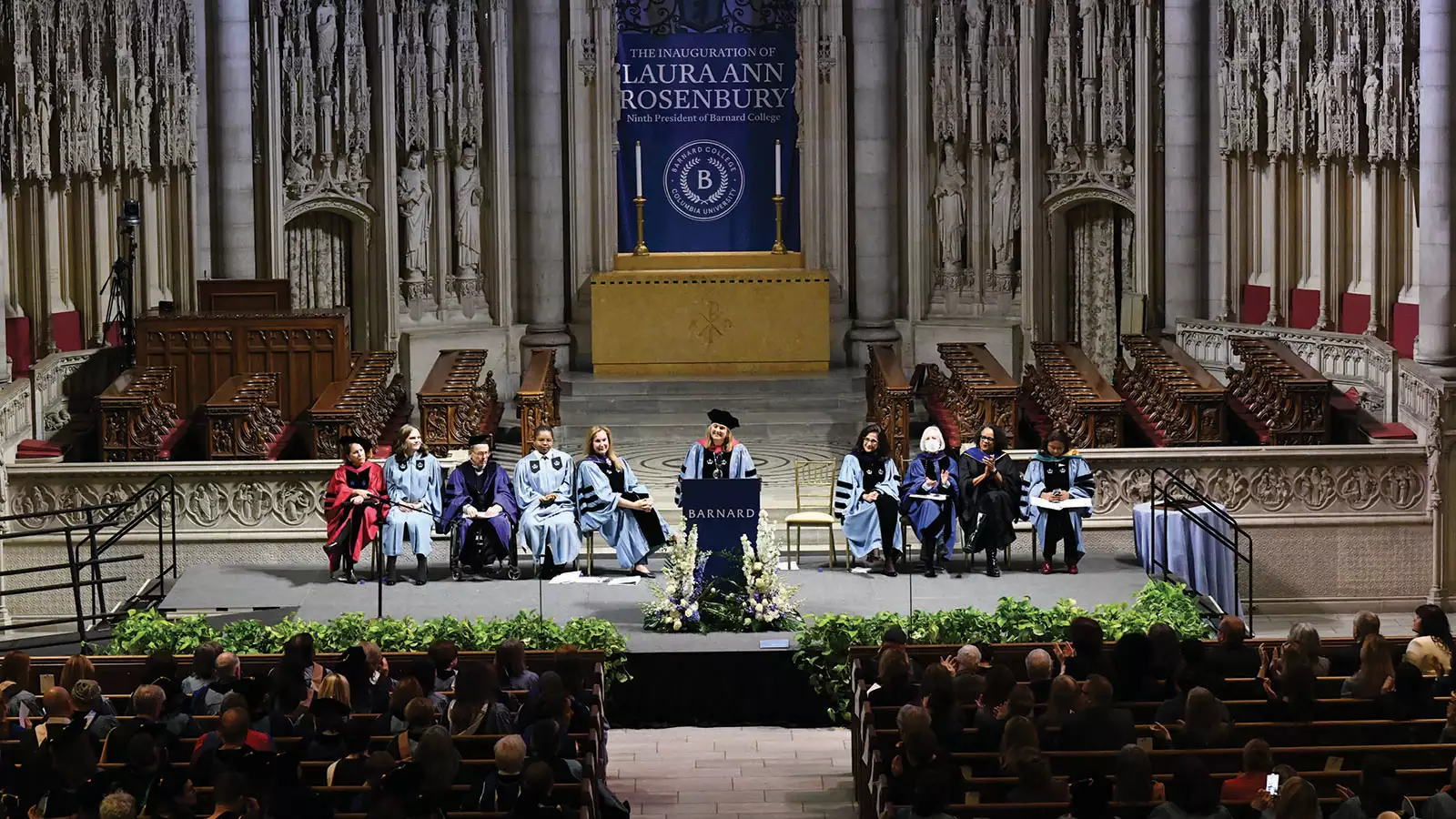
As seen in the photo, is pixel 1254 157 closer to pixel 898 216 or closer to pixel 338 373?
pixel 898 216

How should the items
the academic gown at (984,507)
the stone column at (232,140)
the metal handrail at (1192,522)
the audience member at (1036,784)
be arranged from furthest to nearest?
1. the stone column at (232,140)
2. the academic gown at (984,507)
3. the metal handrail at (1192,522)
4. the audience member at (1036,784)

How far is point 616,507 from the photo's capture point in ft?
47.5

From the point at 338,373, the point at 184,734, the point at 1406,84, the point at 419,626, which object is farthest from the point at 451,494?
the point at 1406,84

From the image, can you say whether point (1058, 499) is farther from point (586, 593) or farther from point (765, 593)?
point (586, 593)

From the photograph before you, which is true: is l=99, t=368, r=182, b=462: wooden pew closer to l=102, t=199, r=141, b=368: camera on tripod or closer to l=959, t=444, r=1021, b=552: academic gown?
l=102, t=199, r=141, b=368: camera on tripod

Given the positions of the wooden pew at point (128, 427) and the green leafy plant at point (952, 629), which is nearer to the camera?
the green leafy plant at point (952, 629)

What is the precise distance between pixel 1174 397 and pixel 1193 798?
9.65 metres

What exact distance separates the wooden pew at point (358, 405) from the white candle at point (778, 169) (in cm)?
513

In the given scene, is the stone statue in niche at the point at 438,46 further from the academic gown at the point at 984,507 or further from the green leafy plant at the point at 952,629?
the green leafy plant at the point at 952,629

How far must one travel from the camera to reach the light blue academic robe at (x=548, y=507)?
14422 millimetres

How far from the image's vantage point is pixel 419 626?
484 inches

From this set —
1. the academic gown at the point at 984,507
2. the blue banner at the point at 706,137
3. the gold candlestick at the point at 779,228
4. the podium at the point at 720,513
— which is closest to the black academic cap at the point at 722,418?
the podium at the point at 720,513

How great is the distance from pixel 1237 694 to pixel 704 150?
14404mm

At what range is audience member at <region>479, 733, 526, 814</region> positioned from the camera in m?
8.00
